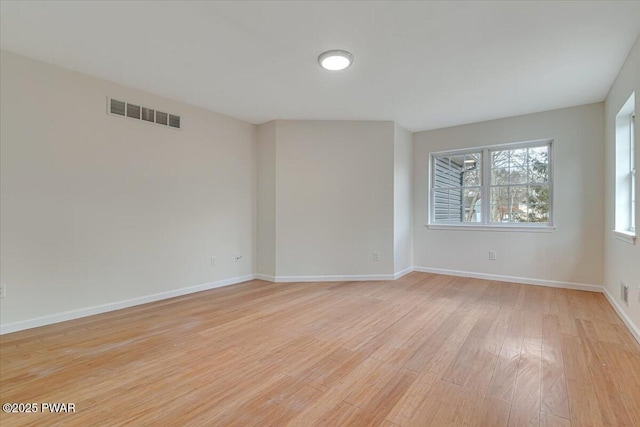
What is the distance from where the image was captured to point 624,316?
110 inches

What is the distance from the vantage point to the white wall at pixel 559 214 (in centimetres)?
385

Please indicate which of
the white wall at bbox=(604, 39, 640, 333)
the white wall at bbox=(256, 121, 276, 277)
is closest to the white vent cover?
the white wall at bbox=(256, 121, 276, 277)

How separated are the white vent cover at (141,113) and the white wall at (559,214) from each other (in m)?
4.24

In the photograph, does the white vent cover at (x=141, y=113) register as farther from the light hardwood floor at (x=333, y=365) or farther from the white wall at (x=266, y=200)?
the light hardwood floor at (x=333, y=365)

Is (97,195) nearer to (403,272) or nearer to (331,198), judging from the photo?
(331,198)

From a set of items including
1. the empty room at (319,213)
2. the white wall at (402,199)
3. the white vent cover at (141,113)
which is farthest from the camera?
the white wall at (402,199)

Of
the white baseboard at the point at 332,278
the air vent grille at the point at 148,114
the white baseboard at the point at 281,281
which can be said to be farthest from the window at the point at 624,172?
the air vent grille at the point at 148,114

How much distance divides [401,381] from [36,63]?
410cm

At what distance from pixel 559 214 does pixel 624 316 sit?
1653 mm

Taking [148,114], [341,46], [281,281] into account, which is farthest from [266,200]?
[341,46]

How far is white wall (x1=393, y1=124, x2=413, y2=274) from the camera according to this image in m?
4.66

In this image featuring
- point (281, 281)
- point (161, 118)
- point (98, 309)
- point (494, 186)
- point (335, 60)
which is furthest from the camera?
point (494, 186)

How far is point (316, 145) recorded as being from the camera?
15.0 feet

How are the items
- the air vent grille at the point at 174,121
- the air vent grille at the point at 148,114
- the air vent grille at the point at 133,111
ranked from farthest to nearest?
the air vent grille at the point at 174,121, the air vent grille at the point at 148,114, the air vent grille at the point at 133,111
